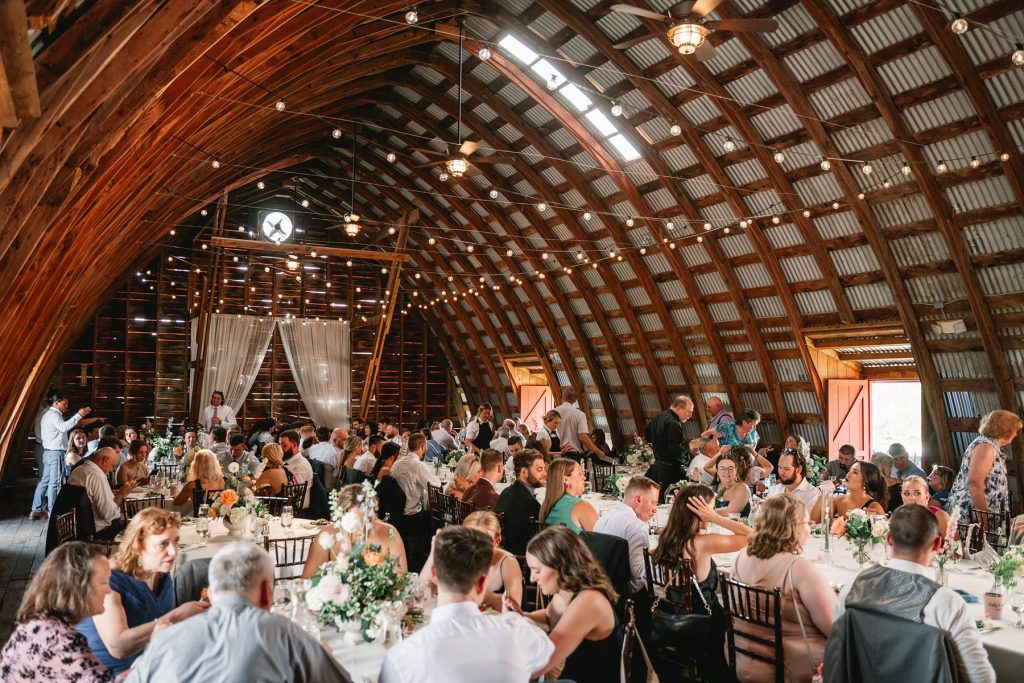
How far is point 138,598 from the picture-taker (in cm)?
398

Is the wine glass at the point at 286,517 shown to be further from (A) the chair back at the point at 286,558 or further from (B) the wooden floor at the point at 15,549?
(B) the wooden floor at the point at 15,549

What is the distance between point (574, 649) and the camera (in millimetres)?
3541

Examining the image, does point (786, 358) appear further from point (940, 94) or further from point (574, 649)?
point (574, 649)

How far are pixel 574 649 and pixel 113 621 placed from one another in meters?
2.14

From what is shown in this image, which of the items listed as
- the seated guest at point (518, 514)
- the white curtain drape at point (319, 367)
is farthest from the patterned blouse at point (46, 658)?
the white curtain drape at point (319, 367)

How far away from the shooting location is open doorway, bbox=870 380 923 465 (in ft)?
44.2

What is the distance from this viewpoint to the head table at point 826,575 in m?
3.60

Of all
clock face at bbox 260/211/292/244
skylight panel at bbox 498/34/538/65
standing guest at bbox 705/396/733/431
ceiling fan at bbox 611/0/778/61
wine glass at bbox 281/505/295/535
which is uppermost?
skylight panel at bbox 498/34/538/65

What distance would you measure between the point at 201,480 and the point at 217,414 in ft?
39.2

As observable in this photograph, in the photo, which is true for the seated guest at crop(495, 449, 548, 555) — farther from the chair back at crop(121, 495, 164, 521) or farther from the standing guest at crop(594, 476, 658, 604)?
the chair back at crop(121, 495, 164, 521)

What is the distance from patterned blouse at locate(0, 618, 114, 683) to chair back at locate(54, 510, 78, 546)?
359cm

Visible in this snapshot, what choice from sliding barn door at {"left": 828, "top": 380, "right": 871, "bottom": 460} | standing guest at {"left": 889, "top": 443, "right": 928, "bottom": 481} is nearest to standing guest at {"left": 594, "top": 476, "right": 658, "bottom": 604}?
standing guest at {"left": 889, "top": 443, "right": 928, "bottom": 481}

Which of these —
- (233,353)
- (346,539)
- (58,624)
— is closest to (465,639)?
(346,539)

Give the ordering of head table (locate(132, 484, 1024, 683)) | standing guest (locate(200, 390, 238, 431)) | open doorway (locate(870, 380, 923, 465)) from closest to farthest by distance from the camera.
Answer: head table (locate(132, 484, 1024, 683)) → open doorway (locate(870, 380, 923, 465)) → standing guest (locate(200, 390, 238, 431))
